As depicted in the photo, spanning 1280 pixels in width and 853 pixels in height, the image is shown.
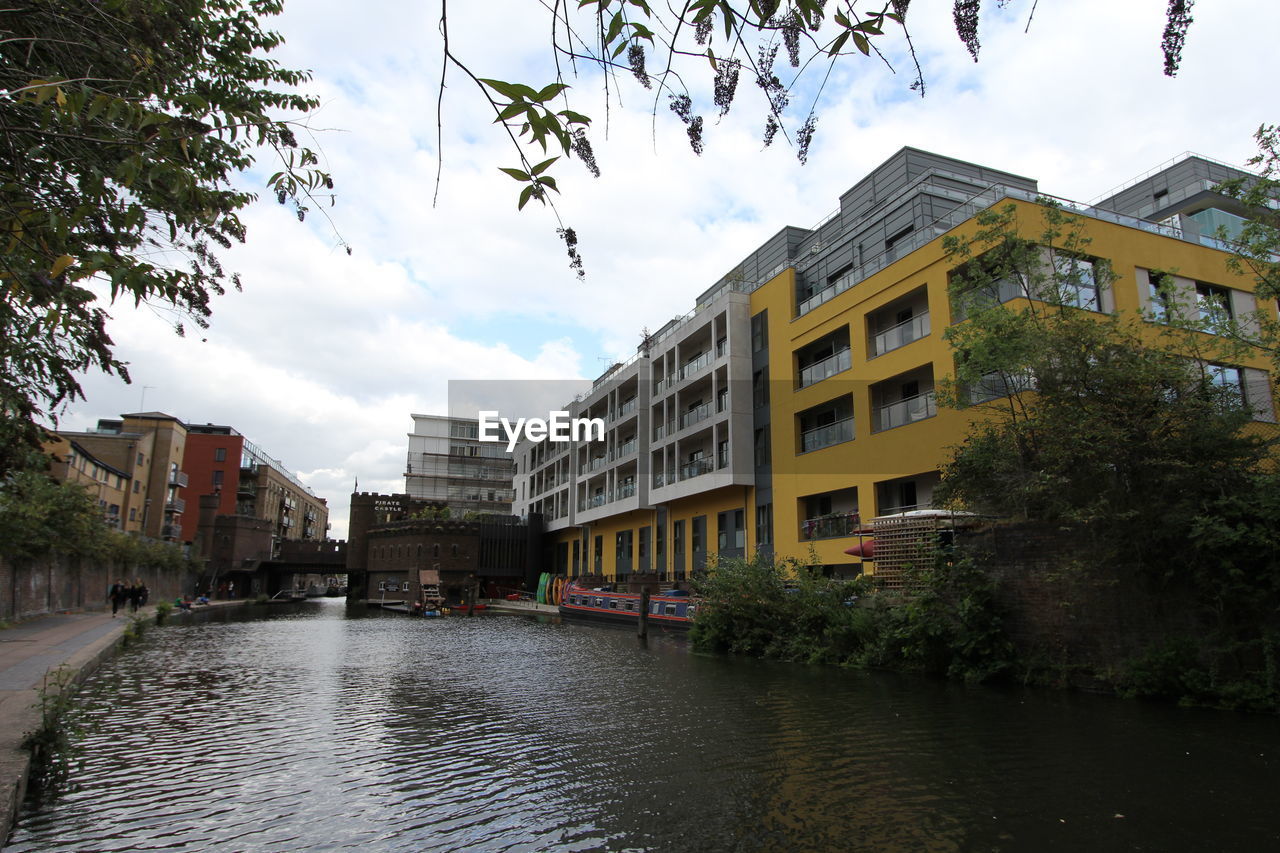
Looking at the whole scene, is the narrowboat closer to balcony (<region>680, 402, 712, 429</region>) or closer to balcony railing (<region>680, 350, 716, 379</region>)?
balcony (<region>680, 402, 712, 429</region>)

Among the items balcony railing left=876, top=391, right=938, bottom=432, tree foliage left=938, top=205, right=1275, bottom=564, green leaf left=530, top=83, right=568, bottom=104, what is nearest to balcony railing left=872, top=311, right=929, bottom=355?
balcony railing left=876, top=391, right=938, bottom=432

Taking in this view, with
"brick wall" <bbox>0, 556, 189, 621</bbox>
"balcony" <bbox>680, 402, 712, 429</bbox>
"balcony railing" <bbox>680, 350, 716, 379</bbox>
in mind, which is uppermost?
"balcony railing" <bbox>680, 350, 716, 379</bbox>

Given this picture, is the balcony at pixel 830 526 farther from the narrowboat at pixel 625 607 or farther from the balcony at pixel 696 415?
the balcony at pixel 696 415

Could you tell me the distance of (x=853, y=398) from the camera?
1067 inches

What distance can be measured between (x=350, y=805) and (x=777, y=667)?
1284 cm

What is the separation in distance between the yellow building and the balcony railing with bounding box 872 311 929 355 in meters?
0.07

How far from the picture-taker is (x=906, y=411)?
24.3 m

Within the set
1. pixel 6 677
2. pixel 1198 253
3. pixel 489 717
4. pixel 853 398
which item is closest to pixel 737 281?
pixel 853 398

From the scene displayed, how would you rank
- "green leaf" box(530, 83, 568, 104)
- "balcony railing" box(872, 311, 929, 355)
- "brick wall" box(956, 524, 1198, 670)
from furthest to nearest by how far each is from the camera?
"balcony railing" box(872, 311, 929, 355) < "brick wall" box(956, 524, 1198, 670) < "green leaf" box(530, 83, 568, 104)

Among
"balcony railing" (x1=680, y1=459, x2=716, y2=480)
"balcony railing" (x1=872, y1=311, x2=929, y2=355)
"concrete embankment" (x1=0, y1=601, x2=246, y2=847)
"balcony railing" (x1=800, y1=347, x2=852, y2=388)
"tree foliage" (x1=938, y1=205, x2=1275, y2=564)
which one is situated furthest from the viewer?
"balcony railing" (x1=680, y1=459, x2=716, y2=480)

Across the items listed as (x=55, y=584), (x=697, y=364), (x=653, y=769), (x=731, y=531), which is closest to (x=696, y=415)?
(x=697, y=364)

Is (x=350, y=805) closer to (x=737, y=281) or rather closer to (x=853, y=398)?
(x=853, y=398)

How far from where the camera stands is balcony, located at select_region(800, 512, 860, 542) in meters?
26.3

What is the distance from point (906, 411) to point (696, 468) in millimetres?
13458
